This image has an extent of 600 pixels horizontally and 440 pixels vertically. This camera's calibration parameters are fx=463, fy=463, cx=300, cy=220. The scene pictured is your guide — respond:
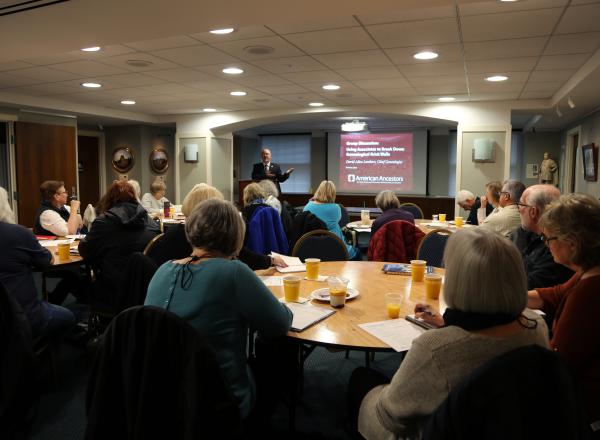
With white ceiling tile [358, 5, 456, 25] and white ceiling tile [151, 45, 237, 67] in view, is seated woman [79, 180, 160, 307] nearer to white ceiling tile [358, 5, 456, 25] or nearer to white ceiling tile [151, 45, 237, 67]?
white ceiling tile [151, 45, 237, 67]

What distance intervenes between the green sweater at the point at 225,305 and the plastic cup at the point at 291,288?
1.44ft

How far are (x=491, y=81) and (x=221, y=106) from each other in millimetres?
4424

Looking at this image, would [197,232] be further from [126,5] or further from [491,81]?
[491,81]

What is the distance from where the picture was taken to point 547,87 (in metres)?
6.15

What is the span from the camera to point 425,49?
4.20 meters

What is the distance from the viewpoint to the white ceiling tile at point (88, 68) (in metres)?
4.79

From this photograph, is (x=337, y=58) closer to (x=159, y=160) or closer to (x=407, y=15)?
(x=407, y=15)

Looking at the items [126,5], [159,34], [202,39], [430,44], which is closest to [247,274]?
[126,5]

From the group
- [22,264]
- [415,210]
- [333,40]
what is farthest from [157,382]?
[415,210]

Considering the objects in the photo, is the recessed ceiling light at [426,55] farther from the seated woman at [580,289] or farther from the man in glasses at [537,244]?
the seated woman at [580,289]

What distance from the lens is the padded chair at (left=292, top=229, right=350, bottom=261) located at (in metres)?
3.65

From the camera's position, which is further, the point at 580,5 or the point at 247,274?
the point at 580,5

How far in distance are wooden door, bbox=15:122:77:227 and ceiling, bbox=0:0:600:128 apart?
0.60m

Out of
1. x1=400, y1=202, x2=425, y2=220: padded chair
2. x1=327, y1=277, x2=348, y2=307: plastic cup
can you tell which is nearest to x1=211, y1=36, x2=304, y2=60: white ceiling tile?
x1=327, y1=277, x2=348, y2=307: plastic cup
